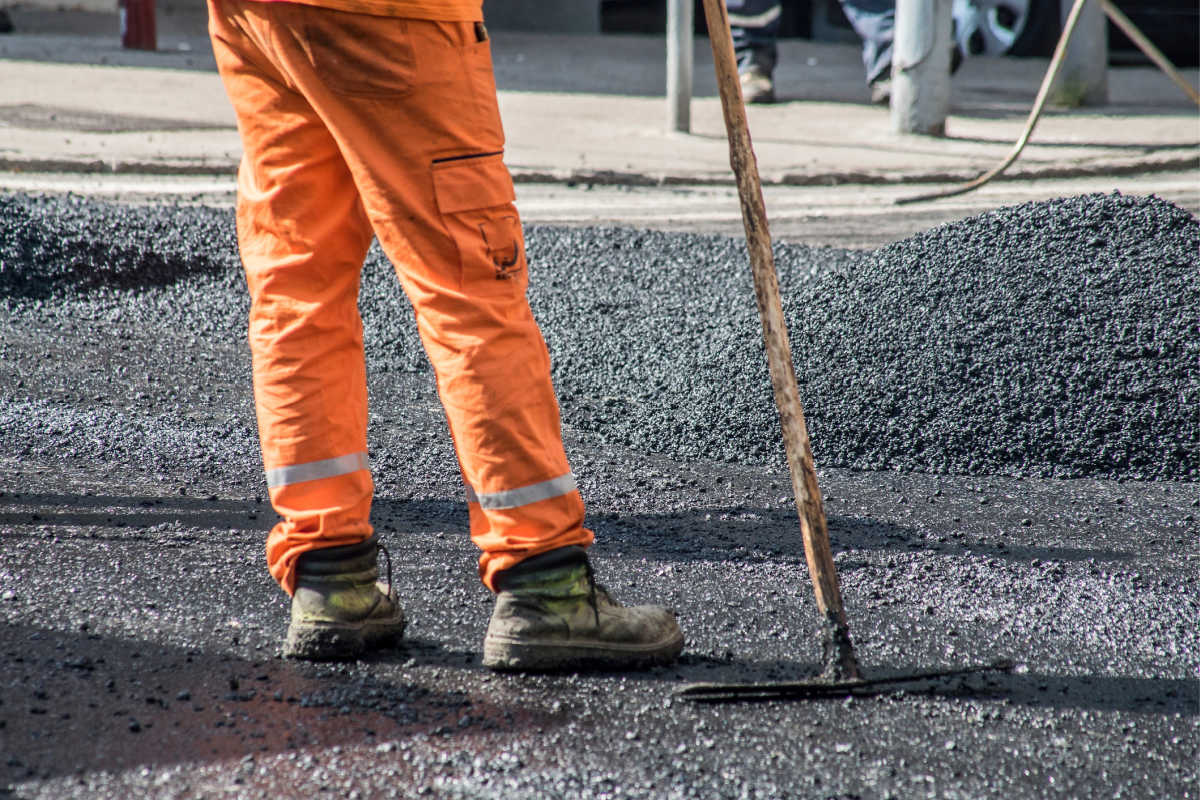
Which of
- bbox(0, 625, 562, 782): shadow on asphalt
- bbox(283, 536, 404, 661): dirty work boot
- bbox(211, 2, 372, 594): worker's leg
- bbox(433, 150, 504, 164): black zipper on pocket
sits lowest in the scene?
bbox(0, 625, 562, 782): shadow on asphalt

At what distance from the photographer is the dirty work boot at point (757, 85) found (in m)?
10.1

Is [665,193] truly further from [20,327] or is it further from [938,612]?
[938,612]

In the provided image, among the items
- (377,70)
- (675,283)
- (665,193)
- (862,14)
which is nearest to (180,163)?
(665,193)

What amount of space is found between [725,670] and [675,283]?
3140mm

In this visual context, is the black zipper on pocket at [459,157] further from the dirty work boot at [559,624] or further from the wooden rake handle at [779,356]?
the dirty work boot at [559,624]

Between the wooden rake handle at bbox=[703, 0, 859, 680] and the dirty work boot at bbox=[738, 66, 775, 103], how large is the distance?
26.3ft

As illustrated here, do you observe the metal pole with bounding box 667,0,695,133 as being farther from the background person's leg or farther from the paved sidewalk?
the background person's leg

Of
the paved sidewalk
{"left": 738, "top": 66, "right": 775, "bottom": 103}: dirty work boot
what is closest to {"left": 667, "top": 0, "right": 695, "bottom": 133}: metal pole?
the paved sidewalk

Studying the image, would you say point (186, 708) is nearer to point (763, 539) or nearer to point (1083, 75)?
point (763, 539)

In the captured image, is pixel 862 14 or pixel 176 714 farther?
pixel 862 14

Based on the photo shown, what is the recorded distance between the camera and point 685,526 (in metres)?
3.21

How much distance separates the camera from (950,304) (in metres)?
4.12

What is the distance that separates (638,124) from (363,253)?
24.7ft

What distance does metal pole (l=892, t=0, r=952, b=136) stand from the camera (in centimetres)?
848
